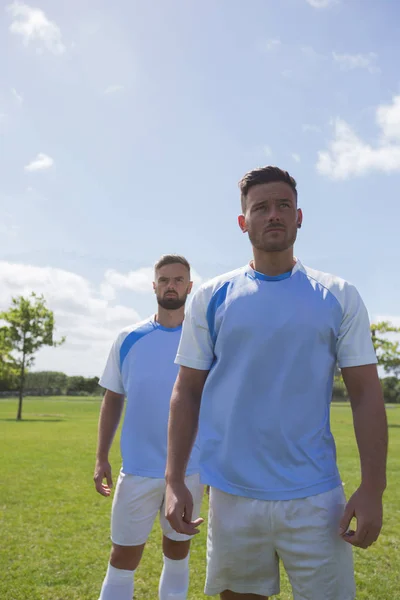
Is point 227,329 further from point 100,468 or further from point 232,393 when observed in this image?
point 100,468

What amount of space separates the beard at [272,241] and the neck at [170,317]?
1873mm

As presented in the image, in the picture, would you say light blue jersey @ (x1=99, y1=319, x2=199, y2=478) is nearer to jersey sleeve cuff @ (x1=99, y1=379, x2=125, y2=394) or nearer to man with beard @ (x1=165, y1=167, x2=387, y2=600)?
jersey sleeve cuff @ (x1=99, y1=379, x2=125, y2=394)

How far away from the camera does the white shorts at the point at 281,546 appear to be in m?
2.45

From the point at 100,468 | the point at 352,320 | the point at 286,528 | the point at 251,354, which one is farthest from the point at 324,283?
the point at 100,468

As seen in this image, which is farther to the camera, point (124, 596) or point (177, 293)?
point (177, 293)

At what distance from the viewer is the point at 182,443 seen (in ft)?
8.67

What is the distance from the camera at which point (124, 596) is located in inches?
154

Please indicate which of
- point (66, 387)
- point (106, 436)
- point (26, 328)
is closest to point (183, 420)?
point (106, 436)

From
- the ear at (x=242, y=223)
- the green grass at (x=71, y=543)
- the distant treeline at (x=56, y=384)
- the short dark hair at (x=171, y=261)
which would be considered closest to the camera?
the ear at (x=242, y=223)

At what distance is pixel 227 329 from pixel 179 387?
430 mm

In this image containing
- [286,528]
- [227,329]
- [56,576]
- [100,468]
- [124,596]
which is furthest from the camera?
[56,576]

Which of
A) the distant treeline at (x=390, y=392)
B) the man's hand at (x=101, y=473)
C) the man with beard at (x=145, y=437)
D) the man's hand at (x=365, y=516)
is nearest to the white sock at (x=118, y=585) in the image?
the man with beard at (x=145, y=437)

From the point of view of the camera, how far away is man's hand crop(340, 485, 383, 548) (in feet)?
7.61

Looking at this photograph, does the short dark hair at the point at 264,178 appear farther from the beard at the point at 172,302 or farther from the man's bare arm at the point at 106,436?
the man's bare arm at the point at 106,436
